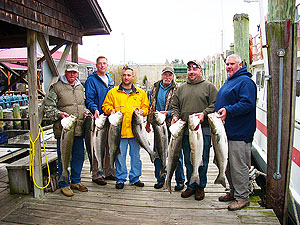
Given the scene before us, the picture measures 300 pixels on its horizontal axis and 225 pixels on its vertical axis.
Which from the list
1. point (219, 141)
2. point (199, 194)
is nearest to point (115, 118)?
point (219, 141)

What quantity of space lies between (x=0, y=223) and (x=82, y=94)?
232 cm

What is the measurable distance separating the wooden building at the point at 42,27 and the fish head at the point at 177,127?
2263 millimetres

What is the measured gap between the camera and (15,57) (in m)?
18.4

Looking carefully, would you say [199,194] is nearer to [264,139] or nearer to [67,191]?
[67,191]

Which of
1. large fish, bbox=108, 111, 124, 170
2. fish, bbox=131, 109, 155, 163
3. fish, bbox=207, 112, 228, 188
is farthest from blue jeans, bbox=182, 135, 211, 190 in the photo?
large fish, bbox=108, 111, 124, 170

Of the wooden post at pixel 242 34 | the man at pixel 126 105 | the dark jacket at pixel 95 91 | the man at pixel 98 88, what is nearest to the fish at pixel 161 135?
the man at pixel 126 105

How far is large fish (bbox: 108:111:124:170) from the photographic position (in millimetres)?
4266

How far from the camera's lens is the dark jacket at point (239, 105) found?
139 inches

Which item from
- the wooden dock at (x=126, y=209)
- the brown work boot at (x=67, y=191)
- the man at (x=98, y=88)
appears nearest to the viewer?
the wooden dock at (x=126, y=209)

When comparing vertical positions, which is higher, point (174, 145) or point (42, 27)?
point (42, 27)

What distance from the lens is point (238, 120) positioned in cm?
→ 371

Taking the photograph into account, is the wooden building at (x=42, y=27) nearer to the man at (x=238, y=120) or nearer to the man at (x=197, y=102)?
the man at (x=197, y=102)

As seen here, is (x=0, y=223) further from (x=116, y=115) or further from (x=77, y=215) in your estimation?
(x=116, y=115)

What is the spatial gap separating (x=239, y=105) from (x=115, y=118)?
6.35 feet
